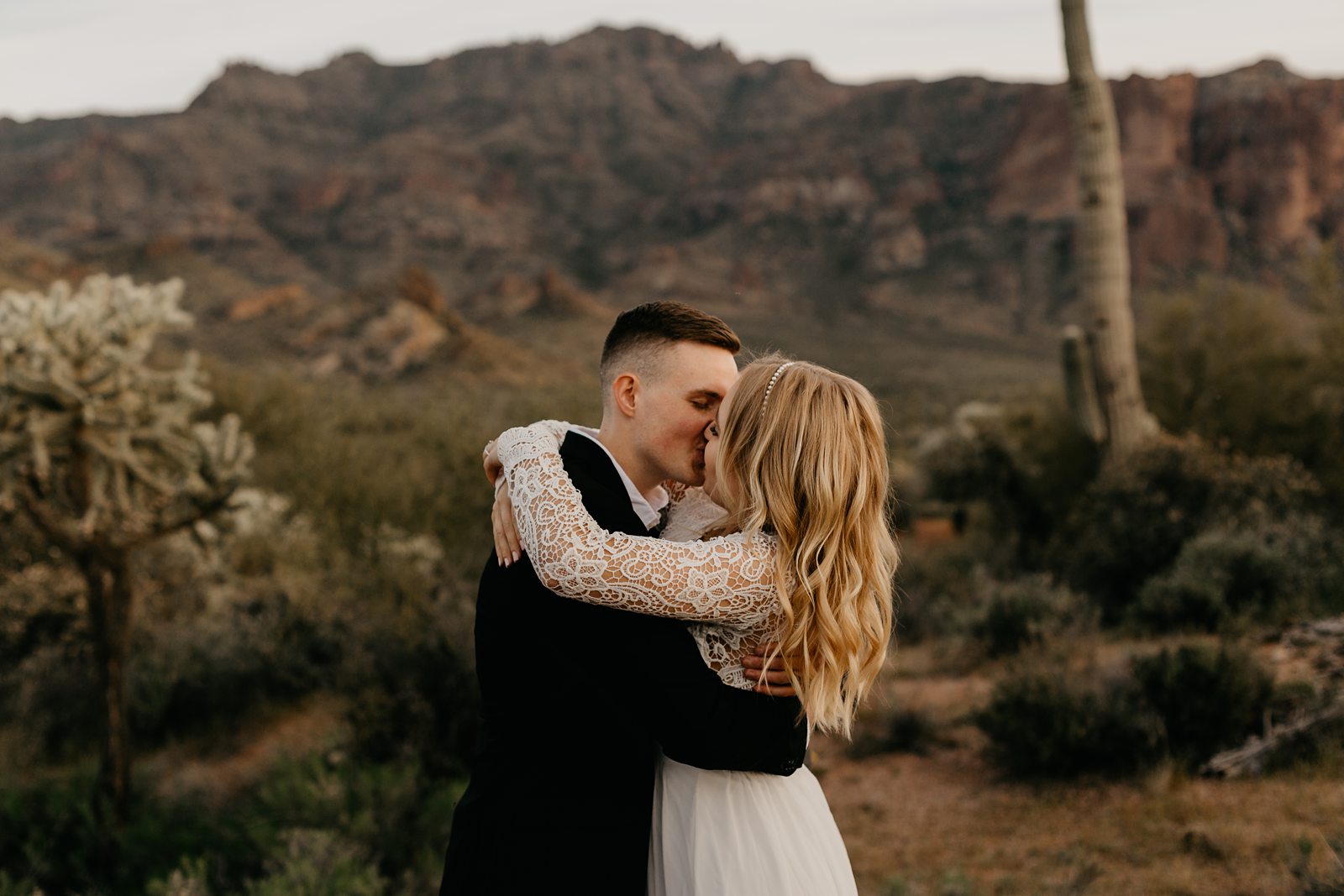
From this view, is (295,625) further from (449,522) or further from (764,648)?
(764,648)

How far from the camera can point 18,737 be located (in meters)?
9.14

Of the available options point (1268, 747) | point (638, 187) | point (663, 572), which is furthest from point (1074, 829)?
Result: point (638, 187)

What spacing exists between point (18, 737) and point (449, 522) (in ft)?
21.9

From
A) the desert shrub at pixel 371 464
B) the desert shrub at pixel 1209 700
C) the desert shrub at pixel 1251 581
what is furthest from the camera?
the desert shrub at pixel 371 464

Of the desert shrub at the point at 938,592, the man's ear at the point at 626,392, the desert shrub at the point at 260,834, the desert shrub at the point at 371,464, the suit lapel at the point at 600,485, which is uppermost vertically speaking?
the man's ear at the point at 626,392

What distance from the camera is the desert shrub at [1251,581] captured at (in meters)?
8.79

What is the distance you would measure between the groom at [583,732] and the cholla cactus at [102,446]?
237 inches

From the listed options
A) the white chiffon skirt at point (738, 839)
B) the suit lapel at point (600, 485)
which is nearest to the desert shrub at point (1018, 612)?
the white chiffon skirt at point (738, 839)

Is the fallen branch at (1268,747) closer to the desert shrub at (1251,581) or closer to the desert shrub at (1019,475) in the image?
the desert shrub at (1251,581)

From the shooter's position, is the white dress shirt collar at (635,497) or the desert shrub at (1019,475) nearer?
the white dress shirt collar at (635,497)

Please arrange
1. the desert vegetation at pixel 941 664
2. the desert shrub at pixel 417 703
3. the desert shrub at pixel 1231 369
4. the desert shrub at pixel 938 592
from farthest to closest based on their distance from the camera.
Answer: the desert shrub at pixel 1231 369 → the desert shrub at pixel 938 592 → the desert shrub at pixel 417 703 → the desert vegetation at pixel 941 664

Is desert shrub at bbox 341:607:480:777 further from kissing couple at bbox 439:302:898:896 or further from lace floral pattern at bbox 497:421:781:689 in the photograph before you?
lace floral pattern at bbox 497:421:781:689

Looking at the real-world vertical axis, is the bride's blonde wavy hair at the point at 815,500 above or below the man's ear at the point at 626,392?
below

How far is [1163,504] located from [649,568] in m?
10.5
